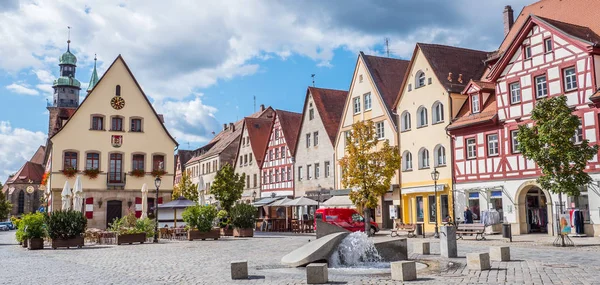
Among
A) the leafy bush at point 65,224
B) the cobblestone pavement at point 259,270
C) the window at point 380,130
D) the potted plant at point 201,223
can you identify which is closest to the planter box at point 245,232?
the potted plant at point 201,223

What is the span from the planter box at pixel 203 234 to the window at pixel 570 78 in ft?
63.1

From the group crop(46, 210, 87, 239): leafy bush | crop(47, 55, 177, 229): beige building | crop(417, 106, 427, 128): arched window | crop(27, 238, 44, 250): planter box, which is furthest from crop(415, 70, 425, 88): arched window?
crop(27, 238, 44, 250): planter box

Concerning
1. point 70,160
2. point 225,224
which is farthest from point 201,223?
point 70,160

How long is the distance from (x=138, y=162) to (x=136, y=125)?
3035 mm

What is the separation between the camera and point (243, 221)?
34.0 m

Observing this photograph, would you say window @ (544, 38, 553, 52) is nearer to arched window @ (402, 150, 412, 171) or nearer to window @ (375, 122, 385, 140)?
arched window @ (402, 150, 412, 171)

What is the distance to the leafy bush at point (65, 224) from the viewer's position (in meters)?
26.3

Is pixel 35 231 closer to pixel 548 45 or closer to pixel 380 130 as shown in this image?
pixel 380 130

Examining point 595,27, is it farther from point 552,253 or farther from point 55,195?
point 55,195

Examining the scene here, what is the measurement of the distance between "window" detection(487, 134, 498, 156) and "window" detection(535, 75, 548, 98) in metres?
3.55

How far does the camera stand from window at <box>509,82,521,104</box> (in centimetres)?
3081

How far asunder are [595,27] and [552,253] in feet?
53.1

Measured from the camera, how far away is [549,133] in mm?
22156

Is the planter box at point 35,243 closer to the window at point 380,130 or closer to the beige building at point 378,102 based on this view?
the beige building at point 378,102
